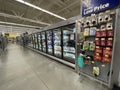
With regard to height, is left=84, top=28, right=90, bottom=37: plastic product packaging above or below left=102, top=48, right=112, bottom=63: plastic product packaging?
above

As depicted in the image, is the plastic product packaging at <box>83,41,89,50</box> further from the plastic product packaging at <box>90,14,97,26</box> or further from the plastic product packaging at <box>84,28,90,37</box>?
the plastic product packaging at <box>90,14,97,26</box>

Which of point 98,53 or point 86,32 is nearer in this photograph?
point 98,53

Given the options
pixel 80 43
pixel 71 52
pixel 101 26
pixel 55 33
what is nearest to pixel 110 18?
pixel 101 26

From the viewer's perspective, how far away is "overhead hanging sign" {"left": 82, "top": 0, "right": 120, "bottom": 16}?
191cm

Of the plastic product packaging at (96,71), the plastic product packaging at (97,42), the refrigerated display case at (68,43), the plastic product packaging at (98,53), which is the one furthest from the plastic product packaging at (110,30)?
the refrigerated display case at (68,43)

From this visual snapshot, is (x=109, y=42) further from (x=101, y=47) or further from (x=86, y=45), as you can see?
(x=86, y=45)

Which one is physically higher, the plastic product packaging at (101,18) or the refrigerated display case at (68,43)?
the plastic product packaging at (101,18)

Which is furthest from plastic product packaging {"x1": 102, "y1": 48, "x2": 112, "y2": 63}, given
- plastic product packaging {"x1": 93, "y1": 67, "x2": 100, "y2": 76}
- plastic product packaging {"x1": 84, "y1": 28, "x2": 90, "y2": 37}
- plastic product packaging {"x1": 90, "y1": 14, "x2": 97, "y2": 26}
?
plastic product packaging {"x1": 90, "y1": 14, "x2": 97, "y2": 26}

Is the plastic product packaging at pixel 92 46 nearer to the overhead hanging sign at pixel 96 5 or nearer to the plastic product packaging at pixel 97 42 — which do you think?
the plastic product packaging at pixel 97 42

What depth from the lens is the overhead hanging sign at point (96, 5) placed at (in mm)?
1910

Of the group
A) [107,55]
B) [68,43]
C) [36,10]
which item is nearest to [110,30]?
[107,55]

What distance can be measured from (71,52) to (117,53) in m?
2.49

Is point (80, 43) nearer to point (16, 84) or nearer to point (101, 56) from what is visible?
point (101, 56)

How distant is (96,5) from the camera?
2.24m
